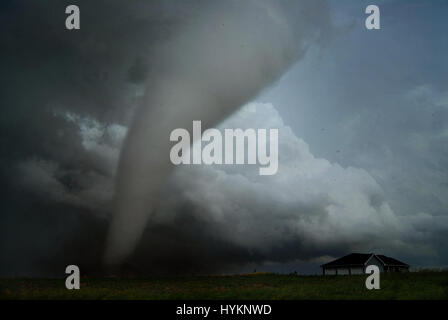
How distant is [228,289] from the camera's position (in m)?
36.9

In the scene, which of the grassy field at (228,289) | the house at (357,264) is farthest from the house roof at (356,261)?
the grassy field at (228,289)

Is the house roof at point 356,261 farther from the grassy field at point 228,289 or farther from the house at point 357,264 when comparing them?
the grassy field at point 228,289

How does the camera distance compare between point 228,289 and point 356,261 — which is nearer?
point 228,289

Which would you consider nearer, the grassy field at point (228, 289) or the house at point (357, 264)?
the grassy field at point (228, 289)

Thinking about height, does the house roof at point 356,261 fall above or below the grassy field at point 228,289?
above

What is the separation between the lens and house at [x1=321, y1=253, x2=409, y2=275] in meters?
62.5

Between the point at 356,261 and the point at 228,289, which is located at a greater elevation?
the point at 356,261

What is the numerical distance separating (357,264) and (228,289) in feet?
108

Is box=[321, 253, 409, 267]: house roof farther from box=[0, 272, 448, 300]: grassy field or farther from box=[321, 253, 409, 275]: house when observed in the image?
Answer: box=[0, 272, 448, 300]: grassy field

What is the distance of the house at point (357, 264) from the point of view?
205 feet

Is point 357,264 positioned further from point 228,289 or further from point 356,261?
point 228,289

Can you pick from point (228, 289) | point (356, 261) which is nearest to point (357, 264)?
point (356, 261)

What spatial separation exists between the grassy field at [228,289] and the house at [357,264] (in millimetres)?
19223
